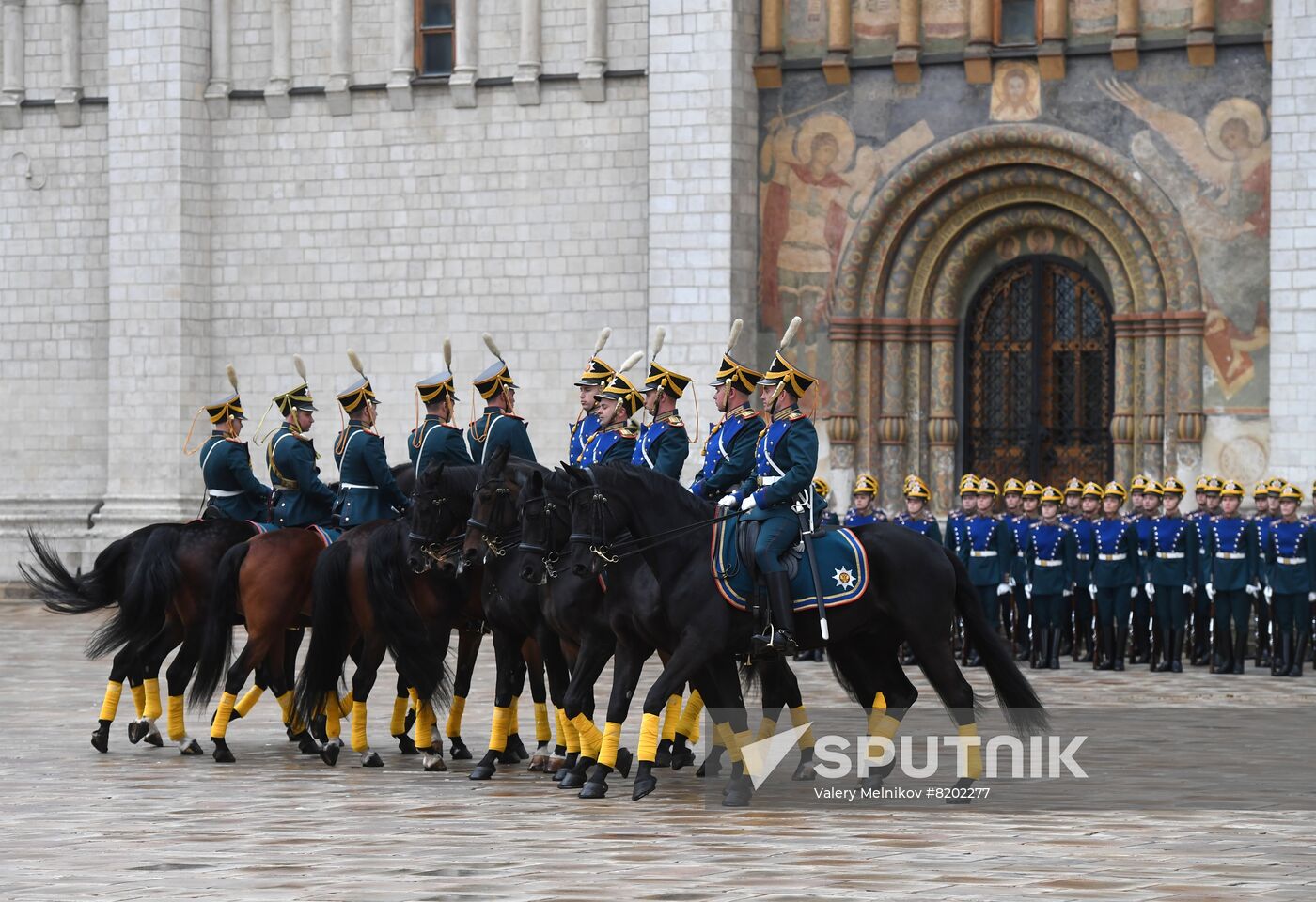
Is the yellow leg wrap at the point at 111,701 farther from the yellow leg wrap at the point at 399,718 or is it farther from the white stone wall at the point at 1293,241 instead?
the white stone wall at the point at 1293,241

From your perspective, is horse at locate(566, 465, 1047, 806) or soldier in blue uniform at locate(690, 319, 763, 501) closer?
horse at locate(566, 465, 1047, 806)

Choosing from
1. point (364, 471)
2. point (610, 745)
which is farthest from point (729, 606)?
point (364, 471)

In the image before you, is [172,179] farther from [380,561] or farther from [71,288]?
[380,561]

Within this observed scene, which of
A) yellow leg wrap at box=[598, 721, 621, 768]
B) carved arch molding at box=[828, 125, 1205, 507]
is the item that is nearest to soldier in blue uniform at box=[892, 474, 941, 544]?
carved arch molding at box=[828, 125, 1205, 507]

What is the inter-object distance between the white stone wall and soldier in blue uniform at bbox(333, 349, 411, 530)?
34.5 feet

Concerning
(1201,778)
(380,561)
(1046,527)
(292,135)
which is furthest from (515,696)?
(292,135)

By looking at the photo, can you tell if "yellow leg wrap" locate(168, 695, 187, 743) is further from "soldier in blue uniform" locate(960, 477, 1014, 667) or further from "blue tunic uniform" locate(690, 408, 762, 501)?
"soldier in blue uniform" locate(960, 477, 1014, 667)

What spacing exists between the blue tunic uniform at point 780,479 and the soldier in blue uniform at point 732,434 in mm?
454

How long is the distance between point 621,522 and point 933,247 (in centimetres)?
1315

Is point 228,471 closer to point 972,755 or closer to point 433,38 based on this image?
point 972,755

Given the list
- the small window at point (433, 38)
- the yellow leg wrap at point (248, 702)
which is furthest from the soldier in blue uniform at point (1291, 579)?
the small window at point (433, 38)

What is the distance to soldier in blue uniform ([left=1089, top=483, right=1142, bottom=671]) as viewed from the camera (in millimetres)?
20109

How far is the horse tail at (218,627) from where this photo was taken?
13.8 meters

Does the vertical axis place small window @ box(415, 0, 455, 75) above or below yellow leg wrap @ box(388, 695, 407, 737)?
above
